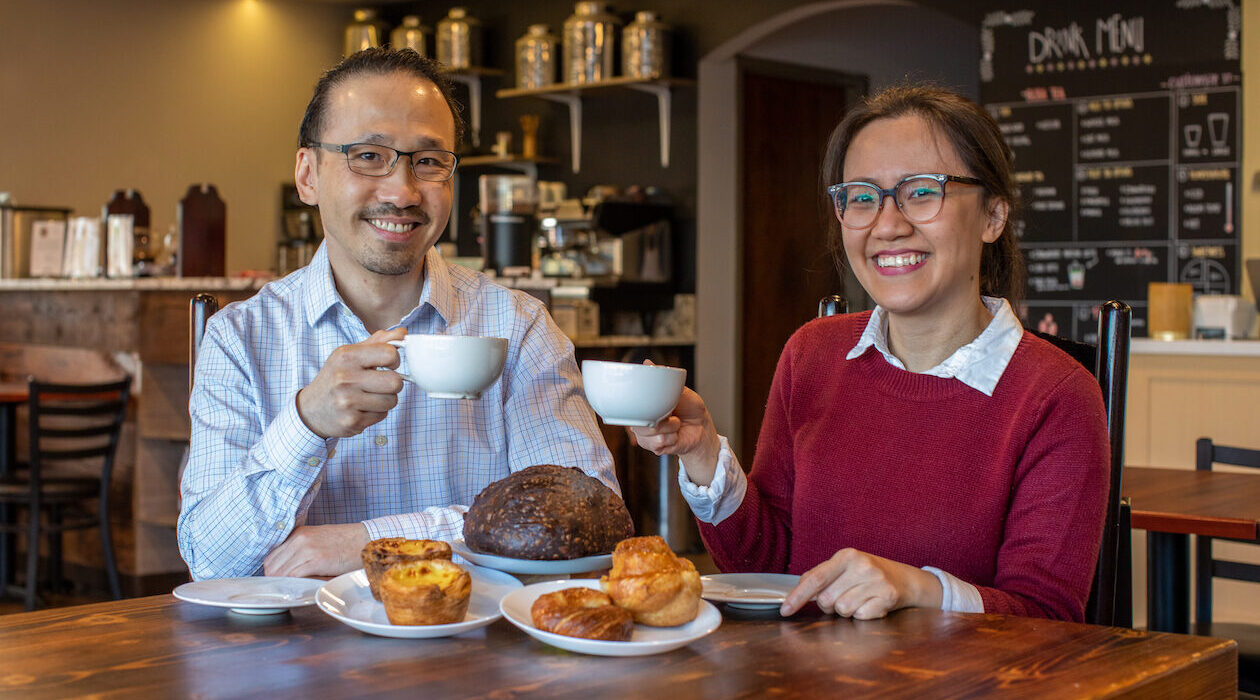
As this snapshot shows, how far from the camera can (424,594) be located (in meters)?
1.13

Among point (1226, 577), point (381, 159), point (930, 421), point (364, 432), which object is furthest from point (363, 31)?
point (930, 421)

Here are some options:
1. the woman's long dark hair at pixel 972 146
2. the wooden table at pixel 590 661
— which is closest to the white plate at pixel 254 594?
the wooden table at pixel 590 661

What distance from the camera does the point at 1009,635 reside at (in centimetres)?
120

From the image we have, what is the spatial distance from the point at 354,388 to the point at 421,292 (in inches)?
23.6

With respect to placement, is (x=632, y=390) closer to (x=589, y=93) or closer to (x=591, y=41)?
(x=591, y=41)

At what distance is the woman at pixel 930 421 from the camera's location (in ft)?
5.04

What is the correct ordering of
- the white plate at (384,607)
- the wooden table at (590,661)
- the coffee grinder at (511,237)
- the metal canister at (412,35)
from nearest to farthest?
1. the wooden table at (590,661)
2. the white plate at (384,607)
3. the coffee grinder at (511,237)
4. the metal canister at (412,35)

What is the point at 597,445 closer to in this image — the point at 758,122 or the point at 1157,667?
the point at 1157,667

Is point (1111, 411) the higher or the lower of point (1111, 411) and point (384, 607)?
the higher

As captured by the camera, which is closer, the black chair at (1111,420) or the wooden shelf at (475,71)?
the black chair at (1111,420)

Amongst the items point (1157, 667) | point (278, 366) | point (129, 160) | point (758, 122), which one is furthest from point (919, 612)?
point (129, 160)

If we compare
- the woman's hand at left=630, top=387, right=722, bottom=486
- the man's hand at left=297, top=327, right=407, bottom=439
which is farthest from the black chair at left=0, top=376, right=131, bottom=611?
the woman's hand at left=630, top=387, right=722, bottom=486

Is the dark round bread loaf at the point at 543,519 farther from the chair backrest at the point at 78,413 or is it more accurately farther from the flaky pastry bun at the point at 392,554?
the chair backrest at the point at 78,413

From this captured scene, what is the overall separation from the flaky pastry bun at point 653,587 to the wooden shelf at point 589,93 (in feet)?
19.1
